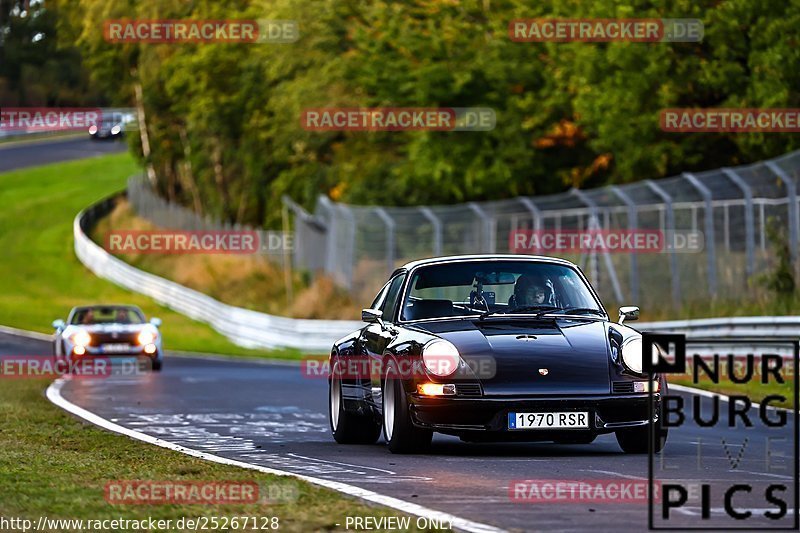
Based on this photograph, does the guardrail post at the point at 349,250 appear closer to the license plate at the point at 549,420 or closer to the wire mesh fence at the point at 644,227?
the wire mesh fence at the point at 644,227

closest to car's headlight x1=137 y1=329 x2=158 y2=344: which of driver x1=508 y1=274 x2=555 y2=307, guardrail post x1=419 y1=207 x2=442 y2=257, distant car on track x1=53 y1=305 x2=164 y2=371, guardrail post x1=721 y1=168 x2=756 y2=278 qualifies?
distant car on track x1=53 y1=305 x2=164 y2=371

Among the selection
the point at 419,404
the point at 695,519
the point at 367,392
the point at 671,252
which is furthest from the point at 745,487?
the point at 671,252

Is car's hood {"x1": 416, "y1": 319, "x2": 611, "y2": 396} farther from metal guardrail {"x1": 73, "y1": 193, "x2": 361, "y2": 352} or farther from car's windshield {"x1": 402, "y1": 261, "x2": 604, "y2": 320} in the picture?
metal guardrail {"x1": 73, "y1": 193, "x2": 361, "y2": 352}

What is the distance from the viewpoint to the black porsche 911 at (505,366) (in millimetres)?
12711

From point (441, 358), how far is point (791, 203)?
50.1 ft

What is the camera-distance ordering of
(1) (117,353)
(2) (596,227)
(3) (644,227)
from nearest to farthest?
1. (1) (117,353)
2. (3) (644,227)
3. (2) (596,227)

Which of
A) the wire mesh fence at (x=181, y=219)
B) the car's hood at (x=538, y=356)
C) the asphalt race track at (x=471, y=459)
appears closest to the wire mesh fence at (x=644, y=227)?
the asphalt race track at (x=471, y=459)

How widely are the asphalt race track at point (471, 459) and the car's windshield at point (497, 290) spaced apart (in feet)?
3.42

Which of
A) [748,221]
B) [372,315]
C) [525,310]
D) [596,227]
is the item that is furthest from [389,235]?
[525,310]

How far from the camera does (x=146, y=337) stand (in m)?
30.5

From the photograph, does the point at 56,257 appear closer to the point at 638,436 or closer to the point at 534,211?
the point at 534,211

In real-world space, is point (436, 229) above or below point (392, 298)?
Answer: above

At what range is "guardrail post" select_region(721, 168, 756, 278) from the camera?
28250 mm

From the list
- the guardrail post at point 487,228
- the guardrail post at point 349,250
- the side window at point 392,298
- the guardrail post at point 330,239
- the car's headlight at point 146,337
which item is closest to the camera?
the side window at point 392,298
